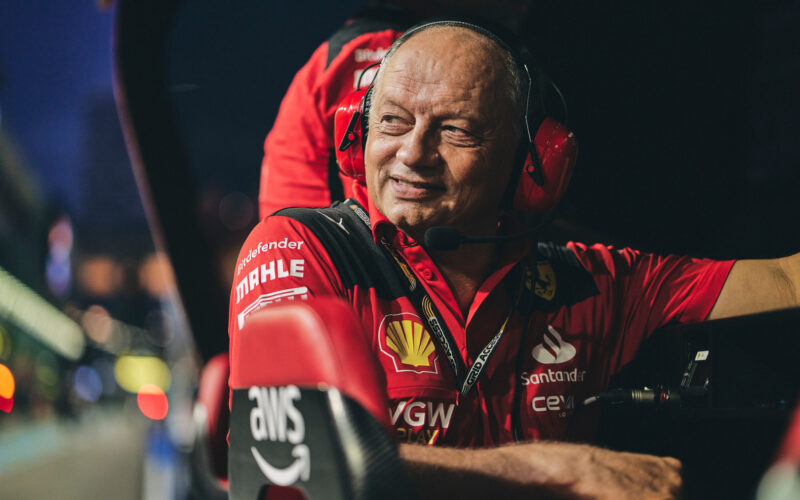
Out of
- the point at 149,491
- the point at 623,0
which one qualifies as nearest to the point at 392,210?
the point at 623,0

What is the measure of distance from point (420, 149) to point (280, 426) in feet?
2.68

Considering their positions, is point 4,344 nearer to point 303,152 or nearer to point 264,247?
point 303,152

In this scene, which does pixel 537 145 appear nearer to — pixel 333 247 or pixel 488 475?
pixel 333 247

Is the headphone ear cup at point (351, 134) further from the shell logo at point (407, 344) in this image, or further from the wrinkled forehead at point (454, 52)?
the shell logo at point (407, 344)

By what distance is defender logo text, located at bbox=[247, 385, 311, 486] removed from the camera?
2.18ft

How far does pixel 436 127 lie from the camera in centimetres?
142

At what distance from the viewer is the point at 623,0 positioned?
2.08m

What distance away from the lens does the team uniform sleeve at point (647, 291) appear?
1.65m

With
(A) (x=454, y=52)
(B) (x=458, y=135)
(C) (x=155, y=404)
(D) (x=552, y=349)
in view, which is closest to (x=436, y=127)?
(B) (x=458, y=135)

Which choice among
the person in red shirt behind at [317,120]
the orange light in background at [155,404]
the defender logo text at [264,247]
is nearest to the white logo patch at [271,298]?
the defender logo text at [264,247]

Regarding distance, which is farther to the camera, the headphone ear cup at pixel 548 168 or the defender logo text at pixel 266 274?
the headphone ear cup at pixel 548 168

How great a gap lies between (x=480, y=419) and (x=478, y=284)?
0.29 m

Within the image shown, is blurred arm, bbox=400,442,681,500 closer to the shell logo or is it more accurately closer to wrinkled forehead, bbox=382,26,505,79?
the shell logo

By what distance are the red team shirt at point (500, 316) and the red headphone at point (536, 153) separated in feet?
0.35
